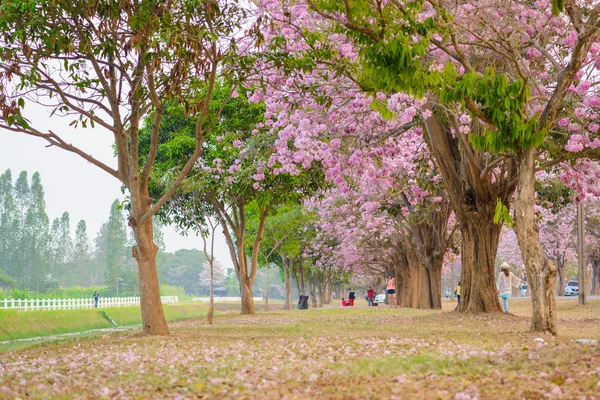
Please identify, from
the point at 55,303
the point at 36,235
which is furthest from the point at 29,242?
the point at 55,303

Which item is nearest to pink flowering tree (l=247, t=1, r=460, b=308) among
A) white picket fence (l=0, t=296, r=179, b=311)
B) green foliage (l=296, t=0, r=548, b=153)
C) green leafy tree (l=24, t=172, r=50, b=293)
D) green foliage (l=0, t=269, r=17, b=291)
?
green foliage (l=296, t=0, r=548, b=153)

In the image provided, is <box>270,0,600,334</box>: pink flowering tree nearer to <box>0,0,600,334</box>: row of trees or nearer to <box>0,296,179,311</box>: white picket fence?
<box>0,0,600,334</box>: row of trees

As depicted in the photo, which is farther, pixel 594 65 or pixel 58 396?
pixel 594 65

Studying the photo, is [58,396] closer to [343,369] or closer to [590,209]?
[343,369]

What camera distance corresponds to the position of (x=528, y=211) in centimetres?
1179

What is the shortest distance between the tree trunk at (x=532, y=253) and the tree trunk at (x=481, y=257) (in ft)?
20.3

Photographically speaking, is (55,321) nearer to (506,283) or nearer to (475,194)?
(506,283)

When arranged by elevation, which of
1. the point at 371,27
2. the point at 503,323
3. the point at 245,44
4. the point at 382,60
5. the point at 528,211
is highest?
the point at 245,44

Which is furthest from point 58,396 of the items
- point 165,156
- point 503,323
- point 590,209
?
point 590,209

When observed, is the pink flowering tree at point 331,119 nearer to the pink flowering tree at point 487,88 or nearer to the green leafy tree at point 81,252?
the pink flowering tree at point 487,88

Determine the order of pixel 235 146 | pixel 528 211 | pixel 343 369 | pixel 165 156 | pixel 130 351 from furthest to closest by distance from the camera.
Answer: pixel 165 156
pixel 235 146
pixel 528 211
pixel 130 351
pixel 343 369

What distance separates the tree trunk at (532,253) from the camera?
1165 cm

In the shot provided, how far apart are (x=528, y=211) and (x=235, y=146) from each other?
35.4 ft

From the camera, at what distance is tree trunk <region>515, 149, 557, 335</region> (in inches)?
459
